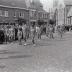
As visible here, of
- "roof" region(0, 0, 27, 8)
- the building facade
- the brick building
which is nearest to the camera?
the building facade

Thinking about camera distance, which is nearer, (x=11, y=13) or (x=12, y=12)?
(x=11, y=13)

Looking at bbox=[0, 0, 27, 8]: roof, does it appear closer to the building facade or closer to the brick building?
the brick building

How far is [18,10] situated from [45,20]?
1831 cm

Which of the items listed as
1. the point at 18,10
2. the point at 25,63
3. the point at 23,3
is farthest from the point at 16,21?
the point at 25,63

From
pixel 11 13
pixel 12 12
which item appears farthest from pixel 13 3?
pixel 11 13

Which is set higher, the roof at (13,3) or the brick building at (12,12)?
the roof at (13,3)

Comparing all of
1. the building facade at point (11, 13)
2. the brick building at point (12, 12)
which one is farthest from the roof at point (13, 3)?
the building facade at point (11, 13)

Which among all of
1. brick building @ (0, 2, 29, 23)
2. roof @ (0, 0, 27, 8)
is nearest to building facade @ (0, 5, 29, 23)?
brick building @ (0, 2, 29, 23)

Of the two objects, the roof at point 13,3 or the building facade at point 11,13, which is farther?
the roof at point 13,3

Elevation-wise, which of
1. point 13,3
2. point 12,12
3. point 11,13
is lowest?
point 11,13

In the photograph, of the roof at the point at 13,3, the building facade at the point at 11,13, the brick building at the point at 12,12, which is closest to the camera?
the building facade at the point at 11,13

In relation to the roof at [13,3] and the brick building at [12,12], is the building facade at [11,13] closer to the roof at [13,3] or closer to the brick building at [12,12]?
the brick building at [12,12]

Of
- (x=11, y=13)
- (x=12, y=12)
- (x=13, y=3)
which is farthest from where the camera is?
(x=13, y=3)

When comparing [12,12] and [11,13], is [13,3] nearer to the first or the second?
[12,12]
